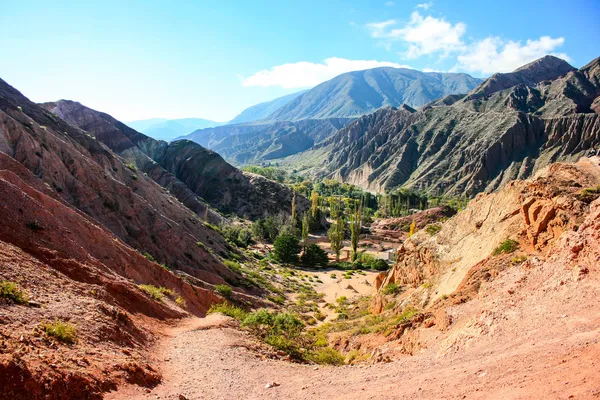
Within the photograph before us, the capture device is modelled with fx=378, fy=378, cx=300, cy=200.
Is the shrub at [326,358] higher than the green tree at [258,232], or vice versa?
the shrub at [326,358]

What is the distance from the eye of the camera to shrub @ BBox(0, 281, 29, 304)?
376 inches

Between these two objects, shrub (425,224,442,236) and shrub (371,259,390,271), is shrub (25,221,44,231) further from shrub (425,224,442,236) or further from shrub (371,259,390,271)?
shrub (371,259,390,271)

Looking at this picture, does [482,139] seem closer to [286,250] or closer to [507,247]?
[286,250]

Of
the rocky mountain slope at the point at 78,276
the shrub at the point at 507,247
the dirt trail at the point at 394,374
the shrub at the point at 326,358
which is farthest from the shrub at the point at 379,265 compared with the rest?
the dirt trail at the point at 394,374

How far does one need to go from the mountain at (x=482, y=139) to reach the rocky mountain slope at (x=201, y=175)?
→ 73874mm

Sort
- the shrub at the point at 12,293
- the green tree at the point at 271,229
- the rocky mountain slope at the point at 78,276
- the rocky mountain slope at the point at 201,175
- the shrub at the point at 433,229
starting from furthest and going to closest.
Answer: the rocky mountain slope at the point at 201,175
the green tree at the point at 271,229
the shrub at the point at 433,229
the shrub at the point at 12,293
the rocky mountain slope at the point at 78,276

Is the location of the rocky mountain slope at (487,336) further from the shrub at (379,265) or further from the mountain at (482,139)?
the mountain at (482,139)

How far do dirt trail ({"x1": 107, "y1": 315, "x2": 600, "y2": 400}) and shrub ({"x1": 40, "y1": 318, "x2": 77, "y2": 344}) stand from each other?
6.66 feet

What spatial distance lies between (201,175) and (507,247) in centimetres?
8321

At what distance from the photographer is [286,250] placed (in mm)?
52125

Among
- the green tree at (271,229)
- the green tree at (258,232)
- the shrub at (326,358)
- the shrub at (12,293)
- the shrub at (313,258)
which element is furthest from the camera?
the green tree at (271,229)

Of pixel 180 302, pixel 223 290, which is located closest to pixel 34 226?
pixel 180 302

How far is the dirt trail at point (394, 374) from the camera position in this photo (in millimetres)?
6402

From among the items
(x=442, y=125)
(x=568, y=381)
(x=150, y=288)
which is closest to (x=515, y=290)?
(x=568, y=381)
